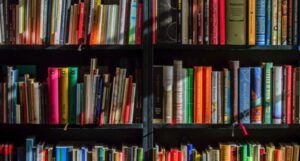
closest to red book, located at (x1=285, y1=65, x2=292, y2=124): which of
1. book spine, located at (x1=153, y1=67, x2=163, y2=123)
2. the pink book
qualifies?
book spine, located at (x1=153, y1=67, x2=163, y2=123)

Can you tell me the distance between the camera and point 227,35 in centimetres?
220

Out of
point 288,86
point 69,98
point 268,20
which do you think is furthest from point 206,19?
point 69,98

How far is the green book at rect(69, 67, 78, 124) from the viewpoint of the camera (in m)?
2.20

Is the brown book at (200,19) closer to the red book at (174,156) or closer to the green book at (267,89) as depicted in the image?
the green book at (267,89)

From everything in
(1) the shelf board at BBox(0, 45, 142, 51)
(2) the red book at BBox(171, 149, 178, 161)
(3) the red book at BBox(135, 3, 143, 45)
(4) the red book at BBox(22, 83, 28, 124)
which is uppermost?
(3) the red book at BBox(135, 3, 143, 45)

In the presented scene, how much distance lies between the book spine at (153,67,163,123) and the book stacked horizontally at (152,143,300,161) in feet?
0.51

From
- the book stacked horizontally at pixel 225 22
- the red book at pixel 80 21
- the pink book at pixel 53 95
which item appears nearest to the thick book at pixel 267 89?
the book stacked horizontally at pixel 225 22

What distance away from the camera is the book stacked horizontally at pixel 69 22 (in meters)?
2.17

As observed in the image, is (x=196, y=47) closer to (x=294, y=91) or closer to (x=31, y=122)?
(x=294, y=91)

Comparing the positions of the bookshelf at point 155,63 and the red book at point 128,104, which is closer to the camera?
the red book at point 128,104

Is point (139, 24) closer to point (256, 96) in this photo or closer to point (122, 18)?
point (122, 18)

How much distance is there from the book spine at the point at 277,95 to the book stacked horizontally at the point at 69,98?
0.65 meters

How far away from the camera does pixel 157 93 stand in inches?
87.7

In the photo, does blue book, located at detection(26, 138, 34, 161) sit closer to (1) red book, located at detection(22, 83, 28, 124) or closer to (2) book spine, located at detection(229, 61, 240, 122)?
(1) red book, located at detection(22, 83, 28, 124)
